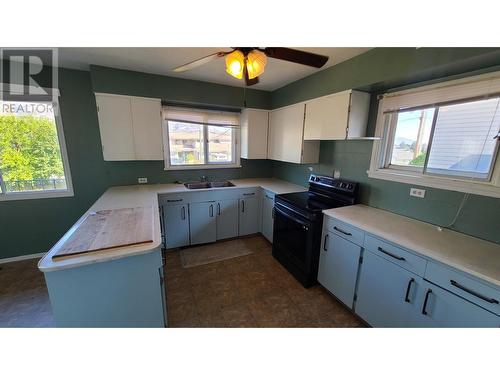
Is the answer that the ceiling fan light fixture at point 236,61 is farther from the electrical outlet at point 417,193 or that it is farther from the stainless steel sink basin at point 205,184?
the stainless steel sink basin at point 205,184

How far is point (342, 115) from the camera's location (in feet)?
6.84

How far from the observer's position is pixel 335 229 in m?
1.92

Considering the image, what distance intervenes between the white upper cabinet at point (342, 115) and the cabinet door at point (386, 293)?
4.09 ft

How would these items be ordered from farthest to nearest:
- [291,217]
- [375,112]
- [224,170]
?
[224,170], [291,217], [375,112]

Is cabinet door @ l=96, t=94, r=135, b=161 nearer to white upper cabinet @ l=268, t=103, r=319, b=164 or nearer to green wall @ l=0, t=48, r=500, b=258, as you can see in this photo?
green wall @ l=0, t=48, r=500, b=258

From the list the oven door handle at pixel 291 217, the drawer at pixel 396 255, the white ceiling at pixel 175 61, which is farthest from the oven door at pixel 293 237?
the white ceiling at pixel 175 61

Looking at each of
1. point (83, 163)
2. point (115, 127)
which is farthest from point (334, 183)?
point (83, 163)

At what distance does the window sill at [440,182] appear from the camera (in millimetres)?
1414

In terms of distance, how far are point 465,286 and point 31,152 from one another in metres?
4.34

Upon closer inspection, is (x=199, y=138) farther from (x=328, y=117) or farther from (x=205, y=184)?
(x=328, y=117)

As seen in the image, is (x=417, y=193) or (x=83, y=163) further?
(x=83, y=163)

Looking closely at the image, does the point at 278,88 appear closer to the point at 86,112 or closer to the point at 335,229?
the point at 335,229
